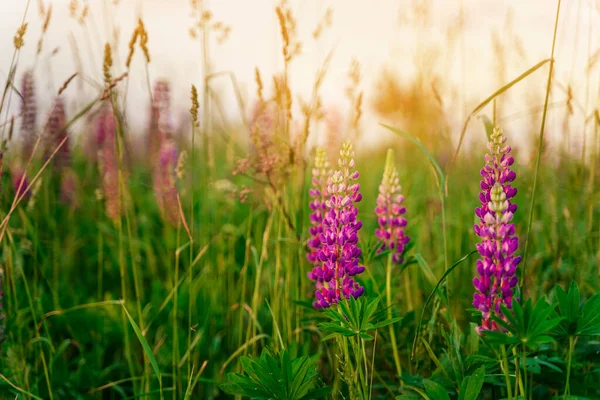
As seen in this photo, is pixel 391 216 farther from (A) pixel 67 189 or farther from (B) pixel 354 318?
(A) pixel 67 189

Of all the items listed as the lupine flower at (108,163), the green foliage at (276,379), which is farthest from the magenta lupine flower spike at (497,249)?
the lupine flower at (108,163)

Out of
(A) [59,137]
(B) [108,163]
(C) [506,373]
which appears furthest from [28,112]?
(C) [506,373]

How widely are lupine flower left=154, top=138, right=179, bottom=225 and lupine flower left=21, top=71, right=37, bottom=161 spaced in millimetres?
654

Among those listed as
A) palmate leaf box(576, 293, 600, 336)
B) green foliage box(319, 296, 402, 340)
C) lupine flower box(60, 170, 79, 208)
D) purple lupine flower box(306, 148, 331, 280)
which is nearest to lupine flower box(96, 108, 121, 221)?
lupine flower box(60, 170, 79, 208)

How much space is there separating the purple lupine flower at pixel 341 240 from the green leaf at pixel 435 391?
10.4 inches

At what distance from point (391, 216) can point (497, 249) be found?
58 centimetres

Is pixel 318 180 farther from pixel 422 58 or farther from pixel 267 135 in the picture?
pixel 422 58

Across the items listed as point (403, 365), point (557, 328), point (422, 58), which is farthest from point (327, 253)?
point (422, 58)

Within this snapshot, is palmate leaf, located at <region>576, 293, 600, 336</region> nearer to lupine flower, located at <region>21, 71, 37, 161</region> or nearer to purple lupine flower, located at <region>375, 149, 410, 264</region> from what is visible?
purple lupine flower, located at <region>375, 149, 410, 264</region>

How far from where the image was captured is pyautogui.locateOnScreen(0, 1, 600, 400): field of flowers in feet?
4.45

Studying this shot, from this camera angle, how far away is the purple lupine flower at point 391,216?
5.99 ft

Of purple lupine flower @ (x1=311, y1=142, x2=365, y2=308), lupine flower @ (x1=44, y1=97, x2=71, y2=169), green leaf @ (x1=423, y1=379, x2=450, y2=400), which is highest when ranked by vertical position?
lupine flower @ (x1=44, y1=97, x2=71, y2=169)

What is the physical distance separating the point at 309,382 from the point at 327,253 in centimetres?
32

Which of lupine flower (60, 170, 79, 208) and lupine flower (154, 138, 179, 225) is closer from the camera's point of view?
lupine flower (154, 138, 179, 225)
